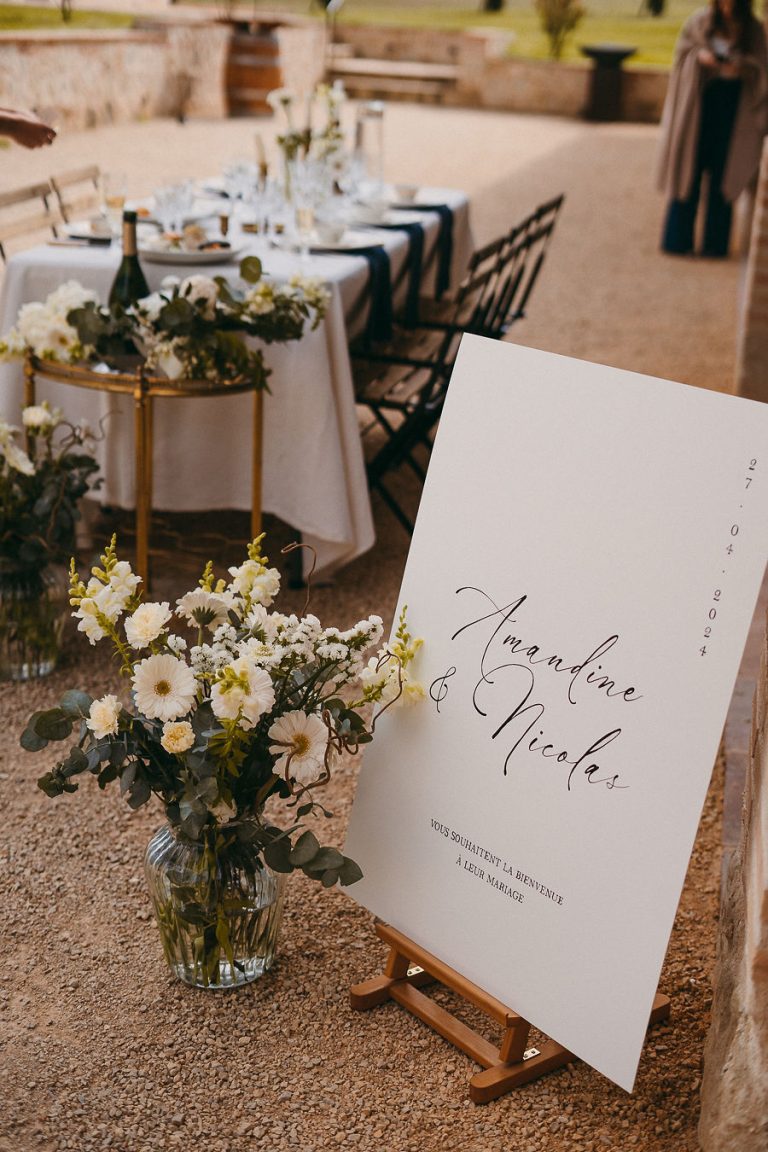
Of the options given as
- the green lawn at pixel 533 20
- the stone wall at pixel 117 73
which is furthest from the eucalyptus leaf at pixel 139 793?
the green lawn at pixel 533 20

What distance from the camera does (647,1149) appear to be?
177cm

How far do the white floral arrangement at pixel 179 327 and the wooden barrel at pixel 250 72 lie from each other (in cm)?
1199

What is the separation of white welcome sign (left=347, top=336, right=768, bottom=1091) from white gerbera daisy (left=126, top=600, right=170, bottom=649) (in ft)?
1.36

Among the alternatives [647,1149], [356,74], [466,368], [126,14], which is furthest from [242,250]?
[356,74]

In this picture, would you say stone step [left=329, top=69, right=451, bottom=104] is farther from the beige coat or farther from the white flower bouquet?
the white flower bouquet

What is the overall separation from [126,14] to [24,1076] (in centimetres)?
1225

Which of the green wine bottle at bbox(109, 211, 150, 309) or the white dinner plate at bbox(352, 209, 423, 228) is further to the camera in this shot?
the white dinner plate at bbox(352, 209, 423, 228)

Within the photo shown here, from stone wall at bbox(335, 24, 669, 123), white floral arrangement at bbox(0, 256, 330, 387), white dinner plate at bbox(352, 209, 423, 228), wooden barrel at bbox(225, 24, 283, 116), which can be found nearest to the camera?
white floral arrangement at bbox(0, 256, 330, 387)

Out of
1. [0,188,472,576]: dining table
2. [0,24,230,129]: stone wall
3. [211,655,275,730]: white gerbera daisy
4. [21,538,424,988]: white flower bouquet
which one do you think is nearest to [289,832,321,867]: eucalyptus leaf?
[21,538,424,988]: white flower bouquet

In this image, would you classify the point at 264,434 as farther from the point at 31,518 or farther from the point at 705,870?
the point at 705,870

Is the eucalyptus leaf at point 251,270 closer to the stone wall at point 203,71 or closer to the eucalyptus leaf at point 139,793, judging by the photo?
the stone wall at point 203,71

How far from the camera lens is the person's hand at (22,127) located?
287cm

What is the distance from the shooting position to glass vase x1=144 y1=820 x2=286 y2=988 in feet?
6.33

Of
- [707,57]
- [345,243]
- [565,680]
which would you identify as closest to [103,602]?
[565,680]
